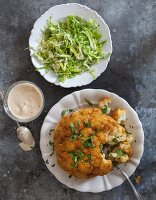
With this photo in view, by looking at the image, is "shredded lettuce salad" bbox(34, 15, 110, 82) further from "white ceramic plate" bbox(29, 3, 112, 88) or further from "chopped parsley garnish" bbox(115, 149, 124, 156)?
"chopped parsley garnish" bbox(115, 149, 124, 156)

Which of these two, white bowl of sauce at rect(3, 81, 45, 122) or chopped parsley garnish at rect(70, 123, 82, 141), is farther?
white bowl of sauce at rect(3, 81, 45, 122)

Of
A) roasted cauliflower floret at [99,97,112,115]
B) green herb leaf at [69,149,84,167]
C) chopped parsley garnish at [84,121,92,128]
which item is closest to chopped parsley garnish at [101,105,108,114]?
roasted cauliflower floret at [99,97,112,115]

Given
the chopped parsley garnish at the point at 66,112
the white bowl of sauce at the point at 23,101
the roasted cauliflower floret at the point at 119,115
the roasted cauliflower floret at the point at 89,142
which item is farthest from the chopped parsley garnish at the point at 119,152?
the white bowl of sauce at the point at 23,101

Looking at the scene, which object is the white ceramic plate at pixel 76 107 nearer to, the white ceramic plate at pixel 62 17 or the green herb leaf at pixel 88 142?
the white ceramic plate at pixel 62 17

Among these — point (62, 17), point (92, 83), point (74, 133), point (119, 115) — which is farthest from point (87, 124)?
point (62, 17)

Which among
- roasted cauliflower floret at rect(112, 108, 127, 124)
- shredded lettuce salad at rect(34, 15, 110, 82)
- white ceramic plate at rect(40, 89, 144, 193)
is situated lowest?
white ceramic plate at rect(40, 89, 144, 193)

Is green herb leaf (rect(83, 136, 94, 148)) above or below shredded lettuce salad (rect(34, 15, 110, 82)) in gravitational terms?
below

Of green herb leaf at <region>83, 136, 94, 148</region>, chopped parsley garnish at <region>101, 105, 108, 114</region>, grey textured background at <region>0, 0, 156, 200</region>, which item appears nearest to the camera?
green herb leaf at <region>83, 136, 94, 148</region>

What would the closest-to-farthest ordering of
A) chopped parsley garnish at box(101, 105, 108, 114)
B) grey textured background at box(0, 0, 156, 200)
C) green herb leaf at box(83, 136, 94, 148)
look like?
green herb leaf at box(83, 136, 94, 148), chopped parsley garnish at box(101, 105, 108, 114), grey textured background at box(0, 0, 156, 200)
